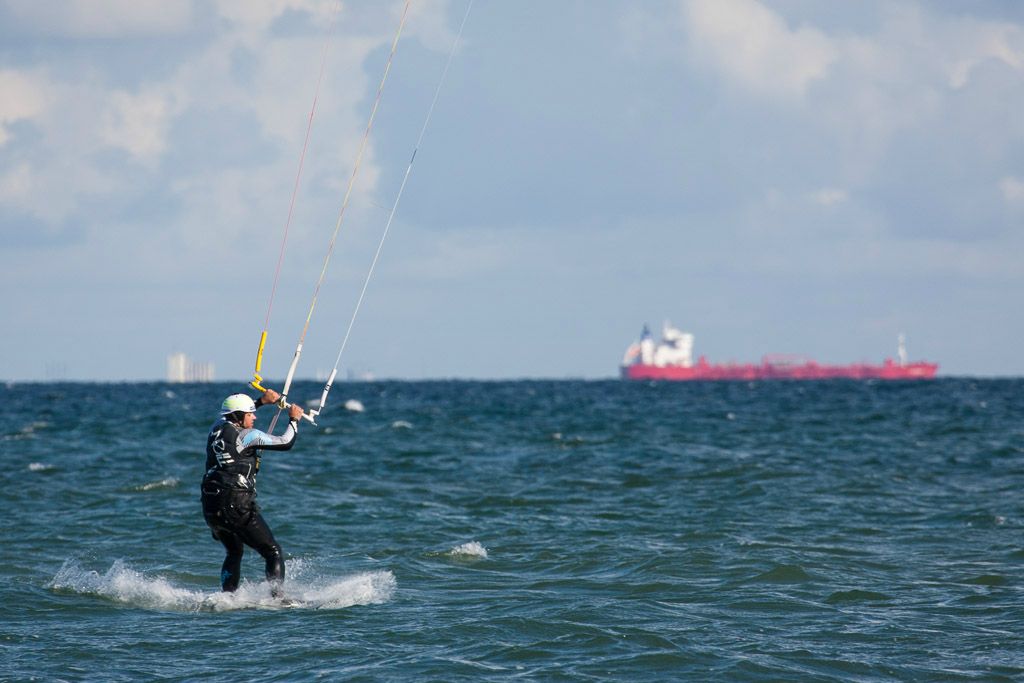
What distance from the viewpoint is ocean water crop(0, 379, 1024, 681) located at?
35.6 feet

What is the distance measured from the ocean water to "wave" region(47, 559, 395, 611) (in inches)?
1.8

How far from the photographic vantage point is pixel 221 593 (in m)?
13.4

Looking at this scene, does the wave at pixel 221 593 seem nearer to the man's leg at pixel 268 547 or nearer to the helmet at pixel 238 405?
the man's leg at pixel 268 547

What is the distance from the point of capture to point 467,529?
1914 centimetres

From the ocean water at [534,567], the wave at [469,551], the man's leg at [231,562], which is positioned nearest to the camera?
the ocean water at [534,567]

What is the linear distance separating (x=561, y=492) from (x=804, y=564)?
340 inches

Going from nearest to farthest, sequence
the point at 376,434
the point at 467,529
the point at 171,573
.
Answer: the point at 171,573
the point at 467,529
the point at 376,434

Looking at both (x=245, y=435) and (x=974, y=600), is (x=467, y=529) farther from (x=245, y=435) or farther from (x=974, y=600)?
(x=974, y=600)

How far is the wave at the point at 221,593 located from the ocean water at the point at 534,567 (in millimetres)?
46

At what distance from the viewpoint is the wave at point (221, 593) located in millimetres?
13273

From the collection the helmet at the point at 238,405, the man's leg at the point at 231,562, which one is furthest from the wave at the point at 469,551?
the helmet at the point at 238,405

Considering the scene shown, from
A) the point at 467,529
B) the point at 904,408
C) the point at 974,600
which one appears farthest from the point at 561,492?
the point at 904,408

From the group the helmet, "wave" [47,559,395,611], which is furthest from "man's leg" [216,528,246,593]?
the helmet

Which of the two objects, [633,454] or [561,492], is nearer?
[561,492]
